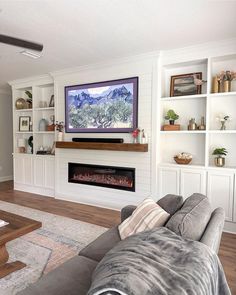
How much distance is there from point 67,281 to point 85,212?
2653mm

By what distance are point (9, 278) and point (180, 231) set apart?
1.73 metres

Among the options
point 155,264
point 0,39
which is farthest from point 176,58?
point 155,264

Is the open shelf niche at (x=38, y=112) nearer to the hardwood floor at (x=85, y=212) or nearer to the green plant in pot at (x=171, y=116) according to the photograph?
the hardwood floor at (x=85, y=212)

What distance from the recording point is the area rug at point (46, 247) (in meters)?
2.14

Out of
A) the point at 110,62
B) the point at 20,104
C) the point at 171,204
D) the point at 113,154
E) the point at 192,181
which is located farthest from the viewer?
the point at 20,104

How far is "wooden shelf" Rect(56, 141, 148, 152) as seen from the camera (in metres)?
3.67

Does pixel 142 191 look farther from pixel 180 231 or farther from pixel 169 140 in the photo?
pixel 180 231

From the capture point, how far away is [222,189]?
3.18 m

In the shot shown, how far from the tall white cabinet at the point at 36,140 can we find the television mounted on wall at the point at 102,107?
2.23 ft

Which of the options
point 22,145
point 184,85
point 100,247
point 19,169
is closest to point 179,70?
point 184,85

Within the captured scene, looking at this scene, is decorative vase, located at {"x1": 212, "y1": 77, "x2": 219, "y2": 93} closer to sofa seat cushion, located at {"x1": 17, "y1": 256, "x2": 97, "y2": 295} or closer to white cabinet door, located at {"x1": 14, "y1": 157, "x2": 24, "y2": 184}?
sofa seat cushion, located at {"x1": 17, "y1": 256, "x2": 97, "y2": 295}

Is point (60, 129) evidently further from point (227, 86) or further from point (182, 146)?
point (227, 86)

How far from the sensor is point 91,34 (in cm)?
285

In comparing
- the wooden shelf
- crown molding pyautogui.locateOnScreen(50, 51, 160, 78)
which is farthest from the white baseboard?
crown molding pyautogui.locateOnScreen(50, 51, 160, 78)
